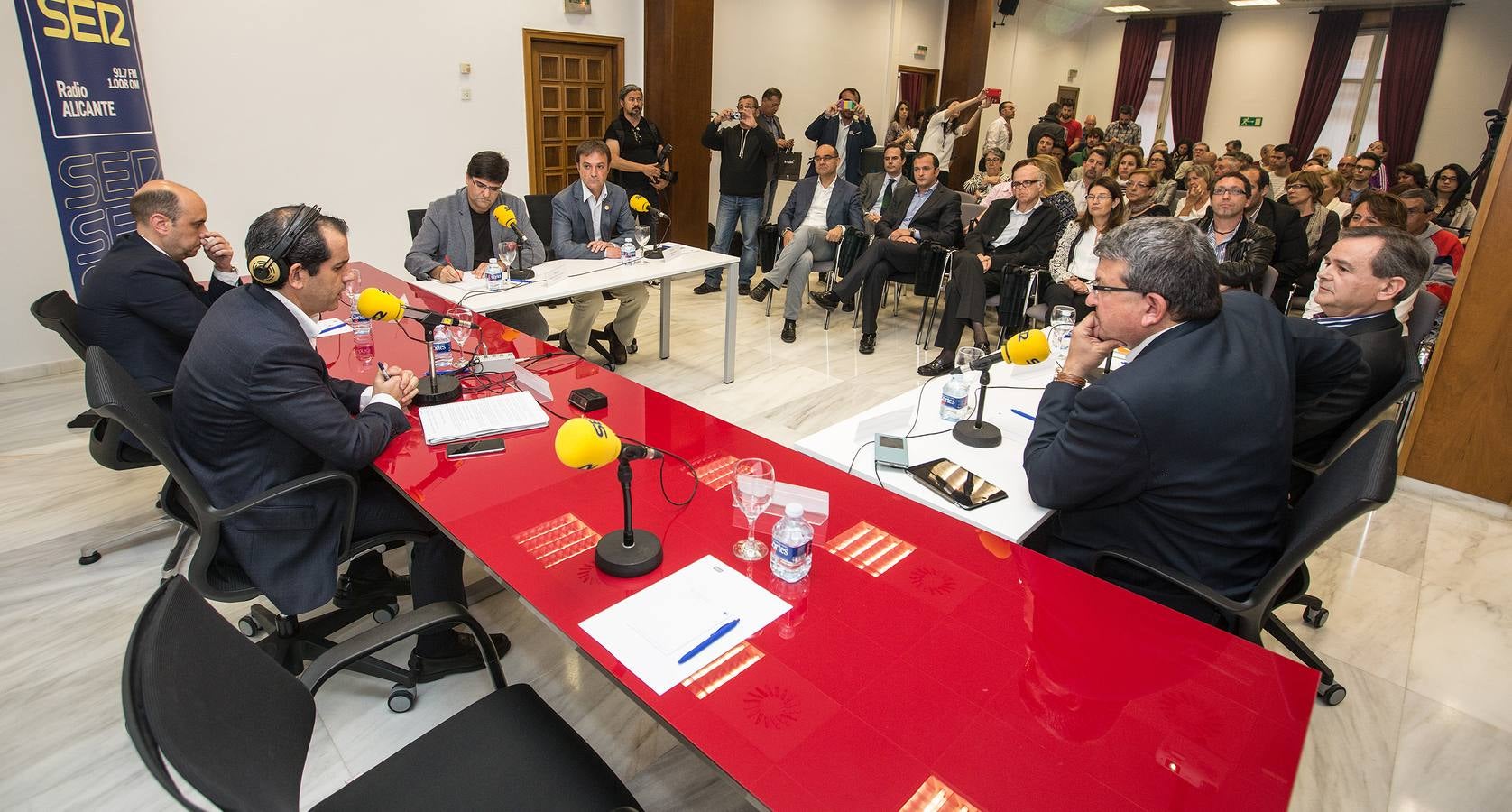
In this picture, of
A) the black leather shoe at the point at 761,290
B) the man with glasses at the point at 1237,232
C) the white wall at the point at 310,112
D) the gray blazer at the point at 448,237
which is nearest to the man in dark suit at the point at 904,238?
the black leather shoe at the point at 761,290

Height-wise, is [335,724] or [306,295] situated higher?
[306,295]

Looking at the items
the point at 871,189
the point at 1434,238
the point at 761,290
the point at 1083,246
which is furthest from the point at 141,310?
the point at 1434,238

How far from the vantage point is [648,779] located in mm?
1887

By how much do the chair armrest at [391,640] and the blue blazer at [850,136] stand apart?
22.9 ft

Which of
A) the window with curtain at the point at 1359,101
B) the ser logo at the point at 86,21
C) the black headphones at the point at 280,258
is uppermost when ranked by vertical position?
the window with curtain at the point at 1359,101

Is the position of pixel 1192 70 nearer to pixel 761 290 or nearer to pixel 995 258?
pixel 995 258

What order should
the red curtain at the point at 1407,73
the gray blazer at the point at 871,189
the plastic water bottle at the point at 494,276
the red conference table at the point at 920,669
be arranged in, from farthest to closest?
1. the red curtain at the point at 1407,73
2. the gray blazer at the point at 871,189
3. the plastic water bottle at the point at 494,276
4. the red conference table at the point at 920,669

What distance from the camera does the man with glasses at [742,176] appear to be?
21.4 feet

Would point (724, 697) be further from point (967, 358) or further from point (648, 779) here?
point (967, 358)

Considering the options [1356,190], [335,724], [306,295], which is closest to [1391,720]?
[335,724]

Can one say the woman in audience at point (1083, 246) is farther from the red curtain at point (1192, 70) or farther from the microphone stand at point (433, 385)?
the red curtain at point (1192, 70)

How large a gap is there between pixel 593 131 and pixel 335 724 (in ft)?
19.5

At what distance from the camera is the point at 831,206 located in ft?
19.1

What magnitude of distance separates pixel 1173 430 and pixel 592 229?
356cm
